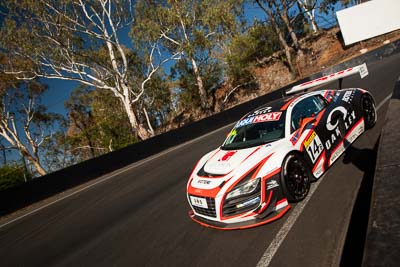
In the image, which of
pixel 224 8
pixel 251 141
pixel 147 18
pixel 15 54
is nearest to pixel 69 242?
pixel 251 141

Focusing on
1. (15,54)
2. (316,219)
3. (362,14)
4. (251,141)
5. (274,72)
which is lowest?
(316,219)

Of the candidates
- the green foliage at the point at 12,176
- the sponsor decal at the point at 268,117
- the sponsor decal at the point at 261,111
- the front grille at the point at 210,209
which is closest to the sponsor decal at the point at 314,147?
the sponsor decal at the point at 268,117

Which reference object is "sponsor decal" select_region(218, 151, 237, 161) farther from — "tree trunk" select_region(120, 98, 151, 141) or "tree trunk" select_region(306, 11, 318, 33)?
"tree trunk" select_region(306, 11, 318, 33)

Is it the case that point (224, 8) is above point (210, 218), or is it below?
above

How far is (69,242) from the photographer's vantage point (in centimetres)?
533

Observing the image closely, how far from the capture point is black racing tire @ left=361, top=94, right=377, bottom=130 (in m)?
5.88

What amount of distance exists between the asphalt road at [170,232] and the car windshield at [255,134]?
3.63ft

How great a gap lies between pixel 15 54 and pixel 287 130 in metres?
24.2

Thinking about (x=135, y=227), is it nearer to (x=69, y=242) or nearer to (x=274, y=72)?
(x=69, y=242)

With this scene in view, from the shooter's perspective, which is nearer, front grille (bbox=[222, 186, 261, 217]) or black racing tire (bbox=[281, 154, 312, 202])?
front grille (bbox=[222, 186, 261, 217])

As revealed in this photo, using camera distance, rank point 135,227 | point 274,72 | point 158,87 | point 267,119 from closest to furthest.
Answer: point 267,119
point 135,227
point 274,72
point 158,87

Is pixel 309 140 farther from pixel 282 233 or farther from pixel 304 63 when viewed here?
pixel 304 63

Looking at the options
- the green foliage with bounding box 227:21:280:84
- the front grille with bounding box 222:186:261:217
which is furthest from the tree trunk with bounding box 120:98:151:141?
the front grille with bounding box 222:186:261:217

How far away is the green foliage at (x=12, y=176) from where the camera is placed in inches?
685
